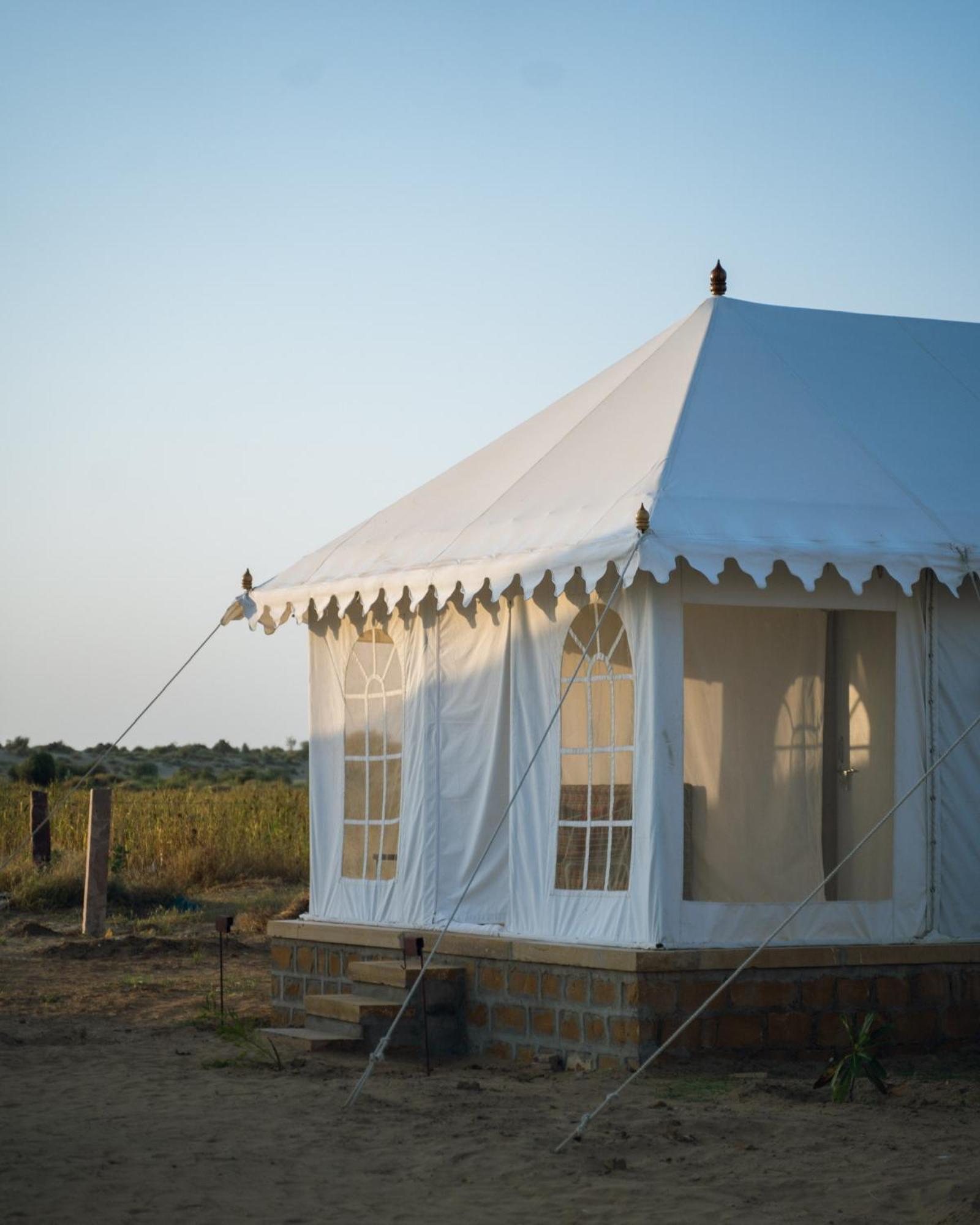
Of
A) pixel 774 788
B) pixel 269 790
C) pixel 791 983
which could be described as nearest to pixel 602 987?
pixel 791 983

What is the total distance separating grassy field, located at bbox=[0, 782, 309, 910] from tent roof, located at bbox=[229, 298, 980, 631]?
306 inches

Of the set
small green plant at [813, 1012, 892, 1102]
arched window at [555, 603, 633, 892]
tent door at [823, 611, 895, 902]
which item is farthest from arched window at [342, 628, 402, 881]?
small green plant at [813, 1012, 892, 1102]

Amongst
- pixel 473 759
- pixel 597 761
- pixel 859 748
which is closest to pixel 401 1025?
pixel 473 759

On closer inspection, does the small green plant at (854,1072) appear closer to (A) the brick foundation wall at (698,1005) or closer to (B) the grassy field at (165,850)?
(A) the brick foundation wall at (698,1005)

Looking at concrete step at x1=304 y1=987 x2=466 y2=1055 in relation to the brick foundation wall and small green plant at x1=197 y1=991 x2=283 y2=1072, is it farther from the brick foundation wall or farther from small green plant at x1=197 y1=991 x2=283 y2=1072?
small green plant at x1=197 y1=991 x2=283 y2=1072

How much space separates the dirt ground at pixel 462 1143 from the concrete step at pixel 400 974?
0.42 metres

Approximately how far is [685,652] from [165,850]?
34.9 feet

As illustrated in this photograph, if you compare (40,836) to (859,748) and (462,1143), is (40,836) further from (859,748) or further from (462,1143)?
(462,1143)

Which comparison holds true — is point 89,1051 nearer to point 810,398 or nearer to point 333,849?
point 333,849

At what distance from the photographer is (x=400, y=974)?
28.9ft

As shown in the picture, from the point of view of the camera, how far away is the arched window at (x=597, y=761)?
26.8ft

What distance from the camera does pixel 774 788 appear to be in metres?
8.91

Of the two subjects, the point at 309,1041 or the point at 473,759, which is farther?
the point at 473,759

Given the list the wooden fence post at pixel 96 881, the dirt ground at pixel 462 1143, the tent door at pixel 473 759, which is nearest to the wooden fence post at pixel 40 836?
the wooden fence post at pixel 96 881
